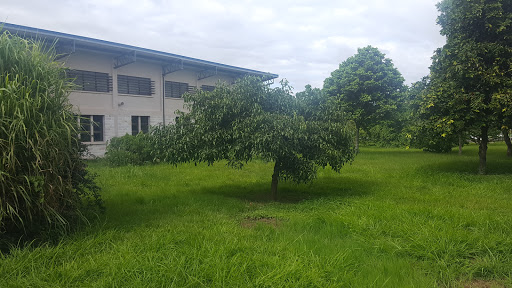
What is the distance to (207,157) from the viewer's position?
307 inches

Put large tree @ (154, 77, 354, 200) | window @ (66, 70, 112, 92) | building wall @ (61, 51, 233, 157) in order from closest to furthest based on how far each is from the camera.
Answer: large tree @ (154, 77, 354, 200), window @ (66, 70, 112, 92), building wall @ (61, 51, 233, 157)

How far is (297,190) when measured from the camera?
10.1 meters

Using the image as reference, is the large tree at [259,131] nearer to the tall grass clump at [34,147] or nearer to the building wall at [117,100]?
the tall grass clump at [34,147]

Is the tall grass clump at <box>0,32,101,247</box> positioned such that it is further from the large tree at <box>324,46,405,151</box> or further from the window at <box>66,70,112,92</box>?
the large tree at <box>324,46,405,151</box>

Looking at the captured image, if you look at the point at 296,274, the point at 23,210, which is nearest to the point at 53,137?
the point at 23,210

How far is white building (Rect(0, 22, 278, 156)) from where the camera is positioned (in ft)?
60.2

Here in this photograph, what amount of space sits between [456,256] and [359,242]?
122 cm

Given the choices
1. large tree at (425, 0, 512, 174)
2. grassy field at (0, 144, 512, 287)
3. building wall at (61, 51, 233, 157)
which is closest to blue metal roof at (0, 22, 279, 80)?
building wall at (61, 51, 233, 157)

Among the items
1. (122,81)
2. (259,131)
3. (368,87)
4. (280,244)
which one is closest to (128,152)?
(122,81)

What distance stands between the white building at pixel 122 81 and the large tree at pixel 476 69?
9845 mm

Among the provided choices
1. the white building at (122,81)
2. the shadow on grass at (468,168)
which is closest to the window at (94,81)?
the white building at (122,81)

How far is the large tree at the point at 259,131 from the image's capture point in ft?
24.5

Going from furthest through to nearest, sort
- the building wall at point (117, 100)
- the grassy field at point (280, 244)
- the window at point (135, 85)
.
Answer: the window at point (135, 85)
the building wall at point (117, 100)
the grassy field at point (280, 244)

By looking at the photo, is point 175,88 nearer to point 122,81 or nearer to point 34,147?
point 122,81
